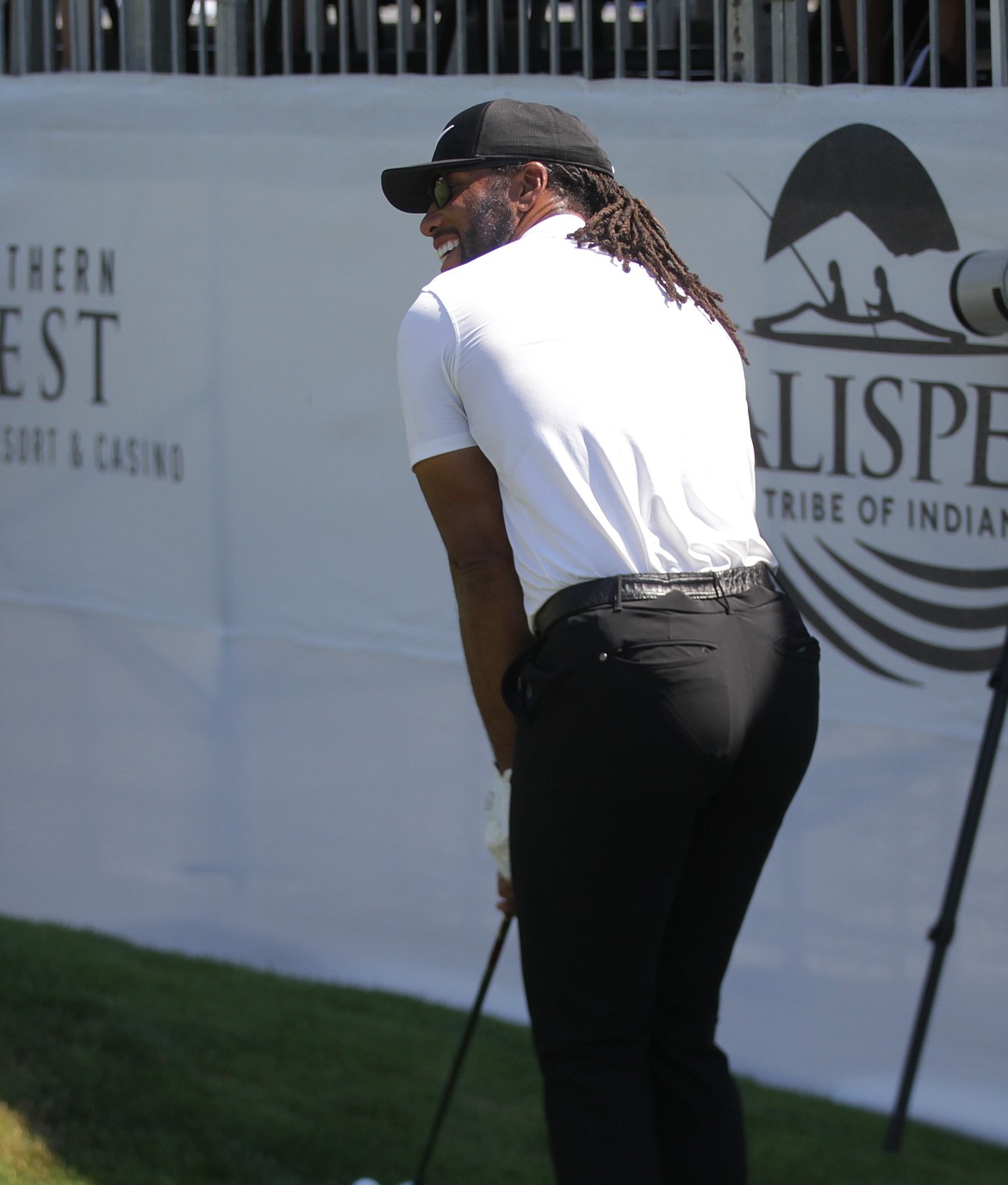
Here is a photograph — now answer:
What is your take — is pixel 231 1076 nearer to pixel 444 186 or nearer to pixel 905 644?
pixel 905 644

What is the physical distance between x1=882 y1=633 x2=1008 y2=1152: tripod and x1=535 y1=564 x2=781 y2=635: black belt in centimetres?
95

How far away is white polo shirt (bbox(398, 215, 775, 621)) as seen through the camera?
158 centimetres

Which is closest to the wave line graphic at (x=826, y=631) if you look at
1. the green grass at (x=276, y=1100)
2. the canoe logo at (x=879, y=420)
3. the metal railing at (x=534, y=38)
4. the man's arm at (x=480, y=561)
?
the canoe logo at (x=879, y=420)

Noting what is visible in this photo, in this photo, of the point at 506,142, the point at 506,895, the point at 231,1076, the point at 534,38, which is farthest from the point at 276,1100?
the point at 534,38

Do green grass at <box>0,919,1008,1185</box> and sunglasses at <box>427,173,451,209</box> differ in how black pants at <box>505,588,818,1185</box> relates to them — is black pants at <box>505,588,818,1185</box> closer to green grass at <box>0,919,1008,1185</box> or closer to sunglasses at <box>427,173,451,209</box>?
sunglasses at <box>427,173,451,209</box>

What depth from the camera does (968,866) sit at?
258 centimetres

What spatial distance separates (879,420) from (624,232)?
3.50ft

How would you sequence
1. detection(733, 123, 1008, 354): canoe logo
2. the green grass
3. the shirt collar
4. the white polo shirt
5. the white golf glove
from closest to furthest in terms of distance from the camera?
the white polo shirt → the shirt collar → the white golf glove → the green grass → detection(733, 123, 1008, 354): canoe logo

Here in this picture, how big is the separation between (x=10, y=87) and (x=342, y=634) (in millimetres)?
1592

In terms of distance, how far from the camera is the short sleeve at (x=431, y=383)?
1.63m

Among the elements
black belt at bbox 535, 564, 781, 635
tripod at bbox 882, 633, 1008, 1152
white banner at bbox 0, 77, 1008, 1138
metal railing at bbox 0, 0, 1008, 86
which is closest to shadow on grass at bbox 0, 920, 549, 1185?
white banner at bbox 0, 77, 1008, 1138

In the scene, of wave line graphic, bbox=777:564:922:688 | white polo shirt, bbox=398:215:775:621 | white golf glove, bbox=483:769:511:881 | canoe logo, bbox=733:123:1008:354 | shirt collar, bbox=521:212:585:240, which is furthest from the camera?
wave line graphic, bbox=777:564:922:688

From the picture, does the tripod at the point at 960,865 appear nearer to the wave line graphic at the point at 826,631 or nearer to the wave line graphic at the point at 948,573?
the wave line graphic at the point at 948,573

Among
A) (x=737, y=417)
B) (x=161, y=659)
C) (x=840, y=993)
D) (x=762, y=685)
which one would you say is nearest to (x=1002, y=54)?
(x=737, y=417)
